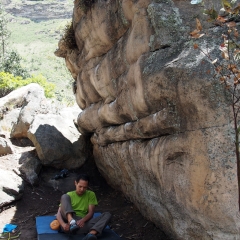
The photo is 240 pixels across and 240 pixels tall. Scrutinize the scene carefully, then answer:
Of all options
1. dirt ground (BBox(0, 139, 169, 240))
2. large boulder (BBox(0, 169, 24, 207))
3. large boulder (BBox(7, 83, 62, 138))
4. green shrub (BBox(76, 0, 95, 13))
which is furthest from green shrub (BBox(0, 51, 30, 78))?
green shrub (BBox(76, 0, 95, 13))

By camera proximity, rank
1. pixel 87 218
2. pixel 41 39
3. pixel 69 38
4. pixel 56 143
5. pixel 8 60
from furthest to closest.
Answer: pixel 41 39 < pixel 8 60 < pixel 56 143 < pixel 69 38 < pixel 87 218

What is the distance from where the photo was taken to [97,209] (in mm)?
7812

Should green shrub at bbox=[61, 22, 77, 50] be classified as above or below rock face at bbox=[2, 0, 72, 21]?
below

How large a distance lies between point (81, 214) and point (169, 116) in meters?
2.79

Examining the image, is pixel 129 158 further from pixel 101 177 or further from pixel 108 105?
pixel 101 177

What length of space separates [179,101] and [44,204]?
5.13 m

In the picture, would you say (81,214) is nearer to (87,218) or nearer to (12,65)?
(87,218)

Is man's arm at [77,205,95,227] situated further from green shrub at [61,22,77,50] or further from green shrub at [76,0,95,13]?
green shrub at [61,22,77,50]

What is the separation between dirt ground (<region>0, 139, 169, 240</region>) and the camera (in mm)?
6273

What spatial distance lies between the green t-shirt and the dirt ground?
0.82 metres

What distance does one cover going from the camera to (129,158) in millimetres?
6543

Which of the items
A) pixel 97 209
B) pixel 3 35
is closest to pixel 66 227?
pixel 97 209

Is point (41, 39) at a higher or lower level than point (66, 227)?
lower

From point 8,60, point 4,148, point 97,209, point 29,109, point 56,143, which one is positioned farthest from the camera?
point 8,60
